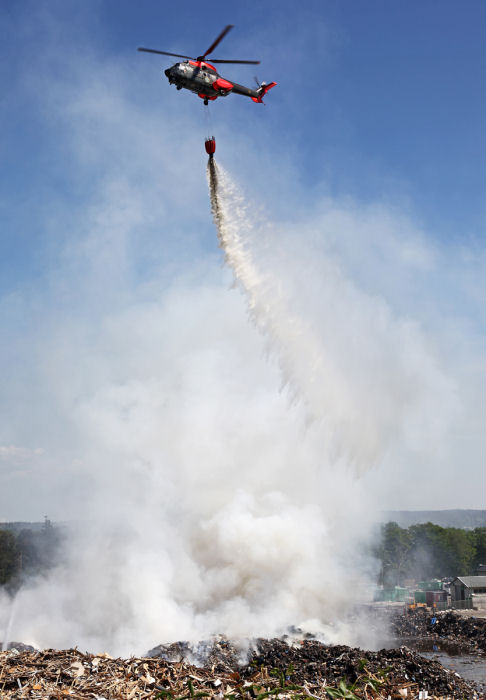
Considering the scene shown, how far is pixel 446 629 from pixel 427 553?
186 feet

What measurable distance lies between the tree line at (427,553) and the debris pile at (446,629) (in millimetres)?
42508

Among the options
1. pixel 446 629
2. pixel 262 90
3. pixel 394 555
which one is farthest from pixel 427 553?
pixel 262 90

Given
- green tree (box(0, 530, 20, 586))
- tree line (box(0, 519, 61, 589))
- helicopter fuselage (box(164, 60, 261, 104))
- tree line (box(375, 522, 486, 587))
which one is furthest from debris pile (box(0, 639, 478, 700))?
tree line (box(375, 522, 486, 587))

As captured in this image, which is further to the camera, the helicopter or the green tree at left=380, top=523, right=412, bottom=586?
the green tree at left=380, top=523, right=412, bottom=586

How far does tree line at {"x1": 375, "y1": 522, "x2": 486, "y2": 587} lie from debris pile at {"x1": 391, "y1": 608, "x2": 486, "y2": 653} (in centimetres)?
4251

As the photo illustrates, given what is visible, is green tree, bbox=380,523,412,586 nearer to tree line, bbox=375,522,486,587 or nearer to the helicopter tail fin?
tree line, bbox=375,522,486,587

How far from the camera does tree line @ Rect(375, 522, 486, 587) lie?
9412 centimetres

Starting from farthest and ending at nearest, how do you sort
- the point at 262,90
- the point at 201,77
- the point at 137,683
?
the point at 262,90
the point at 201,77
the point at 137,683

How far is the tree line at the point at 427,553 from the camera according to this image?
94.1 meters

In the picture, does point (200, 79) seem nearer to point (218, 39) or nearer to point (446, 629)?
point (218, 39)

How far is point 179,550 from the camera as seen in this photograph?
140ft

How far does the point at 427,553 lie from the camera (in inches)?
3866

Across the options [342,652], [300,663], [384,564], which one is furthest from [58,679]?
[384,564]

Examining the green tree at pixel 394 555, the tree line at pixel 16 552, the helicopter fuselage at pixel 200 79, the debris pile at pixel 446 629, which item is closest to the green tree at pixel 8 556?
the tree line at pixel 16 552
